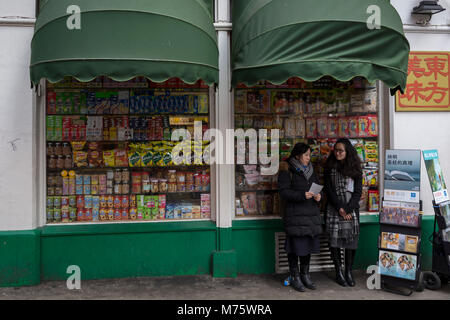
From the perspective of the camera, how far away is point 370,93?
237 inches

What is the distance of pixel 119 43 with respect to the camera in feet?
13.1

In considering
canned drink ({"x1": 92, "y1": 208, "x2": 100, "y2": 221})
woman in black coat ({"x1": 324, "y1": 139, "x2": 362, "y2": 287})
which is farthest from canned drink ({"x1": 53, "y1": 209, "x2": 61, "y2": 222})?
woman in black coat ({"x1": 324, "y1": 139, "x2": 362, "y2": 287})

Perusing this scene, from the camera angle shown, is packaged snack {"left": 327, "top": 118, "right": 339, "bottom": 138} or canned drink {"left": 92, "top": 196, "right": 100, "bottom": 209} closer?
canned drink {"left": 92, "top": 196, "right": 100, "bottom": 209}

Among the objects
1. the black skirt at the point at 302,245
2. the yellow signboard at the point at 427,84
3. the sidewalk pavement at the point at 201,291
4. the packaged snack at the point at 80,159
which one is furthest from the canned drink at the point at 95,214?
the yellow signboard at the point at 427,84

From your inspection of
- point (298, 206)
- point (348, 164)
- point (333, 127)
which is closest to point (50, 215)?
point (298, 206)

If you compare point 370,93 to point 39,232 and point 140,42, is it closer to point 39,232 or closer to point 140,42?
point 140,42

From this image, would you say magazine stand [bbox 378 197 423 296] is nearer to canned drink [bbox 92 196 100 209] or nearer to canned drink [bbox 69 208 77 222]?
canned drink [bbox 92 196 100 209]

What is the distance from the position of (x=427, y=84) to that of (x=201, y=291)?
4.57 meters

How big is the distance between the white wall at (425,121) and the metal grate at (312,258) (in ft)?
5.52

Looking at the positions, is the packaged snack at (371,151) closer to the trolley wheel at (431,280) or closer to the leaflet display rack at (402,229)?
the leaflet display rack at (402,229)

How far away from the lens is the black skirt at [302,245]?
4.88 meters

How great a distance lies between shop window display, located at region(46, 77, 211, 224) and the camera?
559cm

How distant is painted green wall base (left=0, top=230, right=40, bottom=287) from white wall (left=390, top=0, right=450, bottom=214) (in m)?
5.50
